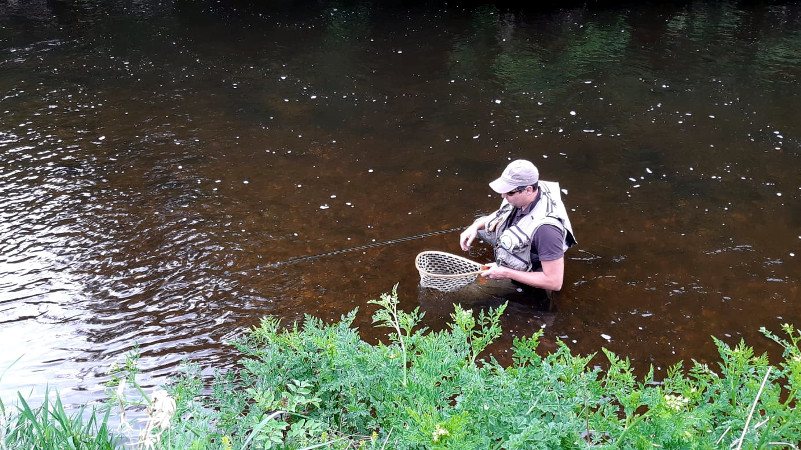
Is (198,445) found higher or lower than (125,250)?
higher

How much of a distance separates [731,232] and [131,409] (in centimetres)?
476

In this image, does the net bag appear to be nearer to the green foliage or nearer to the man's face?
the man's face

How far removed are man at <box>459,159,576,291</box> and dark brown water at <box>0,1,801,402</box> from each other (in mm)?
382

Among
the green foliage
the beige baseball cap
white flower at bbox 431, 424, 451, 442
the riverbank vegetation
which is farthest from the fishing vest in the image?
the green foliage

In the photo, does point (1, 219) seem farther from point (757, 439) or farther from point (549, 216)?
point (757, 439)

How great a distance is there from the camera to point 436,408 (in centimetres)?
255

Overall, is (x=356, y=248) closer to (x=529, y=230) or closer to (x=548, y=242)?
(x=529, y=230)

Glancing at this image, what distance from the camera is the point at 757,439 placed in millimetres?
2297

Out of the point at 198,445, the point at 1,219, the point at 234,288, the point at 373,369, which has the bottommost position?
the point at 234,288

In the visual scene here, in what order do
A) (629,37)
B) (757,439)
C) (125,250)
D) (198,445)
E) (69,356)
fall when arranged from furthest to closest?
(629,37)
(125,250)
(69,356)
(757,439)
(198,445)

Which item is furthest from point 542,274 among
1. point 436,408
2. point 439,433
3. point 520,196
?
point 439,433

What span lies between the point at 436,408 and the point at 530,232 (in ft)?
6.26

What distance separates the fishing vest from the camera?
13.6 feet

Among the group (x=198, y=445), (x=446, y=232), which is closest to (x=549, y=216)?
(x=446, y=232)
